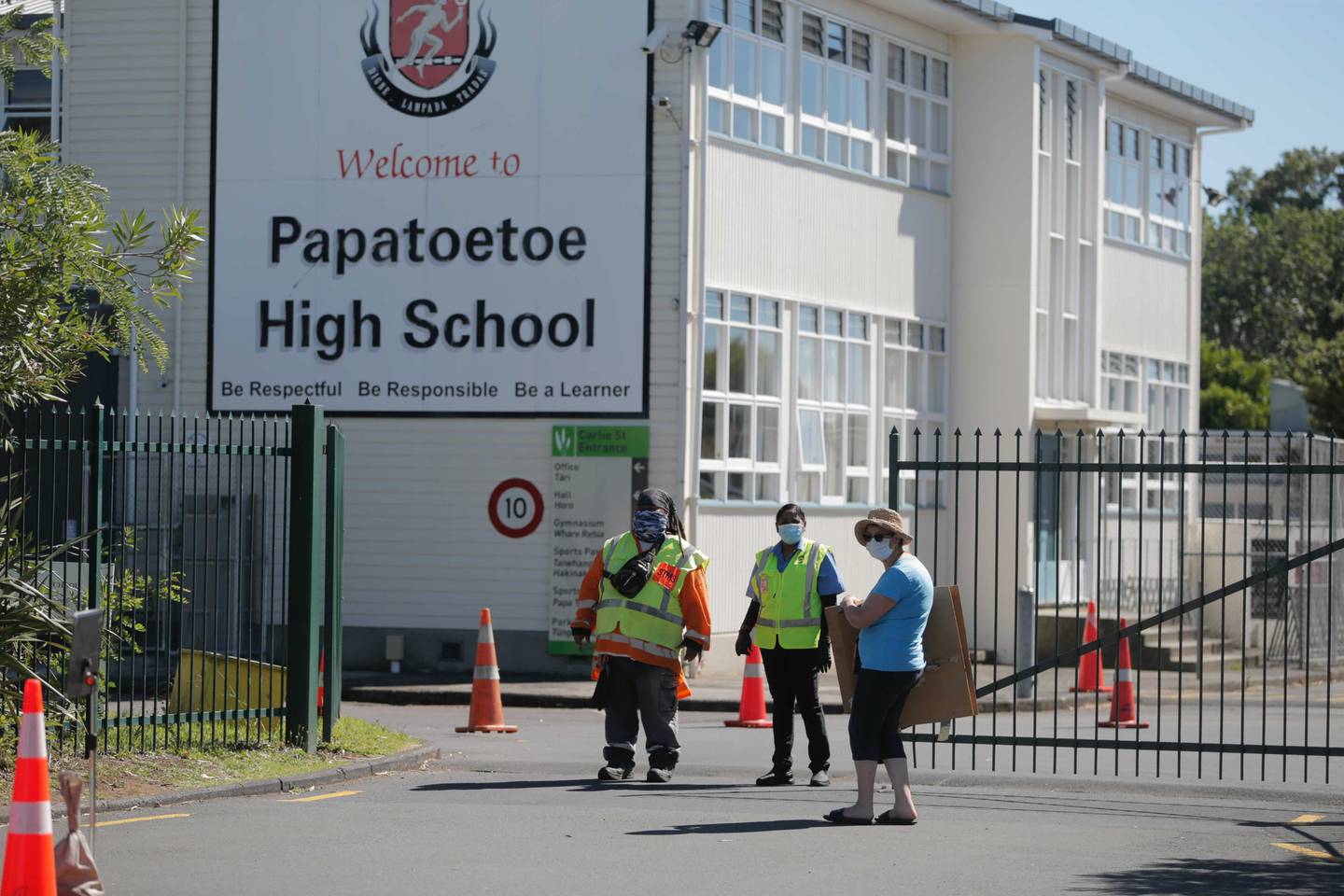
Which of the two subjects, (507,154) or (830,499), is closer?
(507,154)

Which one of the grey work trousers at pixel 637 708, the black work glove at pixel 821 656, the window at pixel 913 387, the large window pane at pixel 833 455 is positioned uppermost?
the window at pixel 913 387

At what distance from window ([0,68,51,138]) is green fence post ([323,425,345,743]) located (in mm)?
12929

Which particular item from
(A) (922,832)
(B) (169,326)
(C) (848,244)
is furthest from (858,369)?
(A) (922,832)

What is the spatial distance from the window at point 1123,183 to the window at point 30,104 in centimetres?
1598

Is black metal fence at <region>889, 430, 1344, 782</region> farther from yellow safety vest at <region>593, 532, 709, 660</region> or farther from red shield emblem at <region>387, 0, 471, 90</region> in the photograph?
red shield emblem at <region>387, 0, 471, 90</region>

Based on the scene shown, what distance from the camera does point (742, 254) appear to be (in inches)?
935

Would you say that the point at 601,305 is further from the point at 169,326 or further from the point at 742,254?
the point at 169,326

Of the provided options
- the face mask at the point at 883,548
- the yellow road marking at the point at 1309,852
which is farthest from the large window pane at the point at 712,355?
the yellow road marking at the point at 1309,852

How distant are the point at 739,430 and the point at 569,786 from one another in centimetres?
1142

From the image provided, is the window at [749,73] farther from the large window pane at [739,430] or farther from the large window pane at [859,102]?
the large window pane at [739,430]

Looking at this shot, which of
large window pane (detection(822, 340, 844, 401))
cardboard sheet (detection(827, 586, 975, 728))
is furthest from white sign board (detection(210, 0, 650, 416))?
cardboard sheet (detection(827, 586, 975, 728))

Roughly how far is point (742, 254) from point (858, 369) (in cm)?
326

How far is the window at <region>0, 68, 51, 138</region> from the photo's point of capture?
25094 millimetres

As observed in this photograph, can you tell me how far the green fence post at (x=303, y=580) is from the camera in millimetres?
13523
